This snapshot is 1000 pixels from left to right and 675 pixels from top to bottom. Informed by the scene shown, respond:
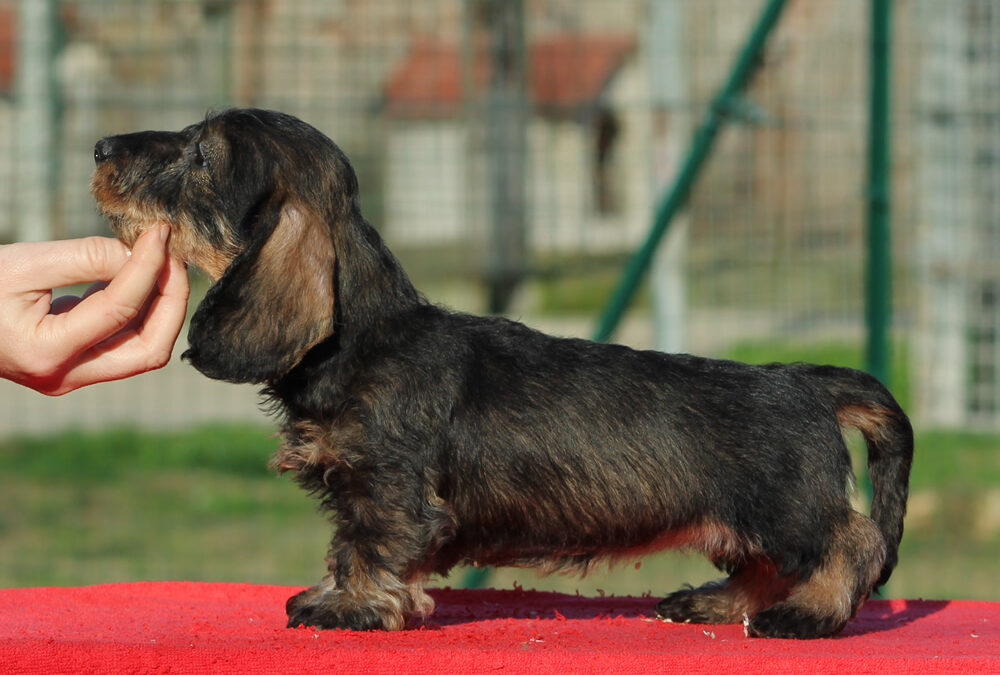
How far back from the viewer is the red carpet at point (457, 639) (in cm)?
275

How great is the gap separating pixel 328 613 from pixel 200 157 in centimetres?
116

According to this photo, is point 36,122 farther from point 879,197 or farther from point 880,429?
point 880,429

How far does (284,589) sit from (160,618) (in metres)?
0.57

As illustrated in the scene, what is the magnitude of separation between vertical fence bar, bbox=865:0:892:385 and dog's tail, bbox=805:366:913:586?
195 centimetres

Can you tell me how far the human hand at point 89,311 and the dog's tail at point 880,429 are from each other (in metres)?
1.67

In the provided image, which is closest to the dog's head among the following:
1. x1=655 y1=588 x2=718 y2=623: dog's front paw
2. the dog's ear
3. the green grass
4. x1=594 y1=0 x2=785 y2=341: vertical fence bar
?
the dog's ear

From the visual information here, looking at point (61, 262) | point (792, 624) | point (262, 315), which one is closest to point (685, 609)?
point (792, 624)

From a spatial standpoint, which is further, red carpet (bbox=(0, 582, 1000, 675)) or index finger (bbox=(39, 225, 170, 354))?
index finger (bbox=(39, 225, 170, 354))

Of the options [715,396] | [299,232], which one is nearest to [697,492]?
[715,396]

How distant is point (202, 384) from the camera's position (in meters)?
8.44

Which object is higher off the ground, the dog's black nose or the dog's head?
the dog's black nose

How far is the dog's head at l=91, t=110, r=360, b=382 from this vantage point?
2.97 m

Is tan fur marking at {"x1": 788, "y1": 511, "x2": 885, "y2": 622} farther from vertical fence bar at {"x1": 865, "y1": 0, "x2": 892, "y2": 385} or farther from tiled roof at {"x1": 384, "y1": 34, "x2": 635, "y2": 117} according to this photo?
tiled roof at {"x1": 384, "y1": 34, "x2": 635, "y2": 117}

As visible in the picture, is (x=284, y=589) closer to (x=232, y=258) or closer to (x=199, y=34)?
(x=232, y=258)
